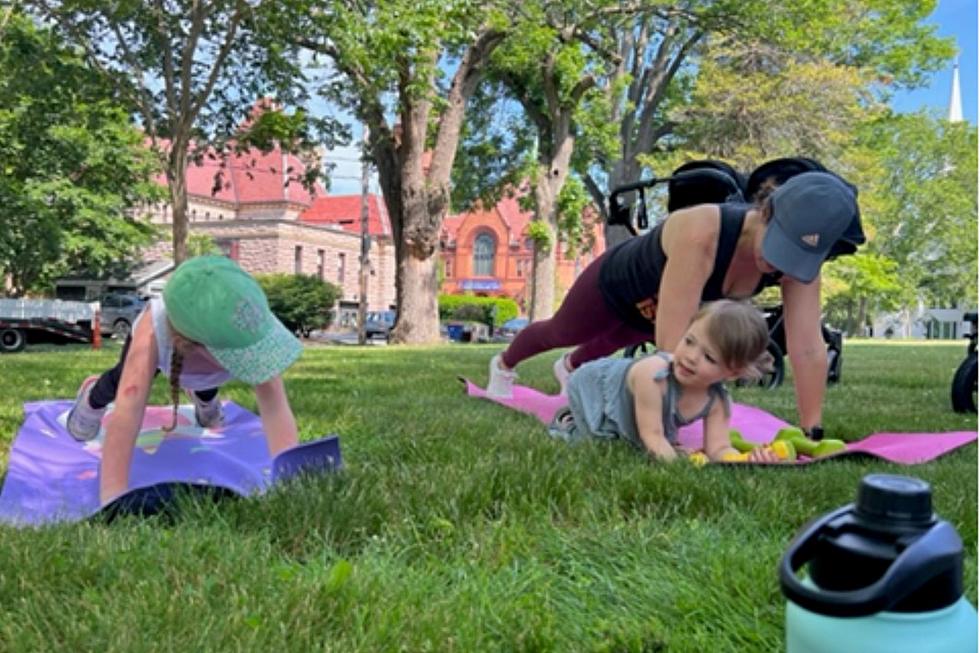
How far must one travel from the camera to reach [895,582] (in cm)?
73

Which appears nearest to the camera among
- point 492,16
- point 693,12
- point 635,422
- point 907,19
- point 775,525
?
point 775,525

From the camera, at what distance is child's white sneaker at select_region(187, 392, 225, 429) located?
138 inches

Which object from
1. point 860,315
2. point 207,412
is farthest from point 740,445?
point 860,315

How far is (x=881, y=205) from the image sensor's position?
23953mm

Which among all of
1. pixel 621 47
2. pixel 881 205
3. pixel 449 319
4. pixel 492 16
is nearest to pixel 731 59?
pixel 621 47

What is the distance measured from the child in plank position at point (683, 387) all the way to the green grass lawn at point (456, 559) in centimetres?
20

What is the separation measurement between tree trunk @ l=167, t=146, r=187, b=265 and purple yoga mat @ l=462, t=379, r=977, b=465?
8290 mm

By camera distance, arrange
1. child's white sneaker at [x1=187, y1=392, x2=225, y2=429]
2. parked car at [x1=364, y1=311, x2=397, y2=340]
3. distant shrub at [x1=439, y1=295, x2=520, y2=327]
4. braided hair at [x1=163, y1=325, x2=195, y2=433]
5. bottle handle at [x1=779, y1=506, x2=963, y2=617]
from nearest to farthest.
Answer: bottle handle at [x1=779, y1=506, x2=963, y2=617] < braided hair at [x1=163, y1=325, x2=195, y2=433] < child's white sneaker at [x1=187, y1=392, x2=225, y2=429] < parked car at [x1=364, y1=311, x2=397, y2=340] < distant shrub at [x1=439, y1=295, x2=520, y2=327]

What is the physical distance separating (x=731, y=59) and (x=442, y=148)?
9730mm

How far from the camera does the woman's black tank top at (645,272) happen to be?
10.7 ft

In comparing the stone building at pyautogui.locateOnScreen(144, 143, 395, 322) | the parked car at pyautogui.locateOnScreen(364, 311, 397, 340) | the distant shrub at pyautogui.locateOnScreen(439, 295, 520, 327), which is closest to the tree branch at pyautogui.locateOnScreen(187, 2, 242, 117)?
the parked car at pyautogui.locateOnScreen(364, 311, 397, 340)

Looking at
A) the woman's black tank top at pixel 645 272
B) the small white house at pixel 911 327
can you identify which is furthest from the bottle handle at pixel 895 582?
the small white house at pixel 911 327

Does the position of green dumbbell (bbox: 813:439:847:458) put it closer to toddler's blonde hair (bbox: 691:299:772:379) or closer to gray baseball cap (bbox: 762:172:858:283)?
toddler's blonde hair (bbox: 691:299:772:379)

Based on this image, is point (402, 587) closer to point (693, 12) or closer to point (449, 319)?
point (693, 12)
